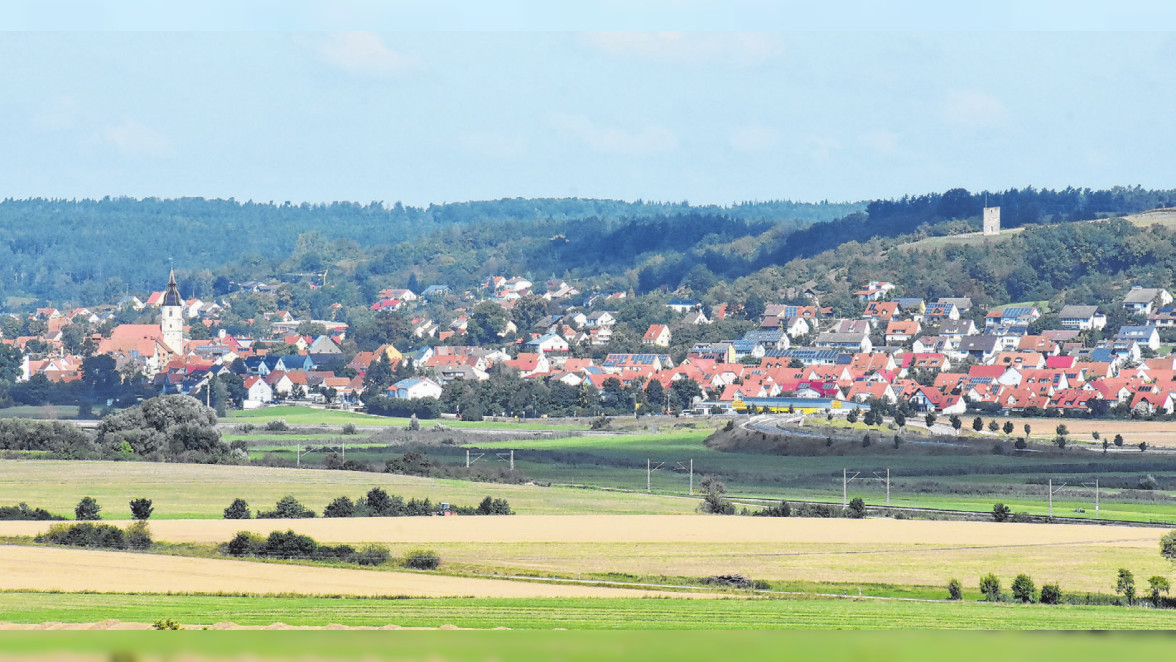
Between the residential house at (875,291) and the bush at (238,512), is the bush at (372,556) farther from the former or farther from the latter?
the residential house at (875,291)

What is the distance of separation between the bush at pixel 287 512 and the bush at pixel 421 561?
341 inches

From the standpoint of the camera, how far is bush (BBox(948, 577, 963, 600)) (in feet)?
76.8

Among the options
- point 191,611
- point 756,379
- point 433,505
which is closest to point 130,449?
point 433,505

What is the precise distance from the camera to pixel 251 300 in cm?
18600

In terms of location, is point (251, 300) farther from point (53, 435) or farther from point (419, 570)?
point (419, 570)

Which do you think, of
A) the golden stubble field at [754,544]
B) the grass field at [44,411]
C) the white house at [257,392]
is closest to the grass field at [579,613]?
the golden stubble field at [754,544]

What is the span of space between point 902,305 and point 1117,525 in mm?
88793

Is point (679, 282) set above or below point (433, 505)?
above

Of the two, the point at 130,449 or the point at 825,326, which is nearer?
the point at 130,449

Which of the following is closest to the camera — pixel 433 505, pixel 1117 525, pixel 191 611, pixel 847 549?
pixel 191 611

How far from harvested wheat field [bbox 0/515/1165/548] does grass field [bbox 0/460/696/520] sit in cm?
373

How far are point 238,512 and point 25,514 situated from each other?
4.79 metres

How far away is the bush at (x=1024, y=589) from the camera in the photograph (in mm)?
23031

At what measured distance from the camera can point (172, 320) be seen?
139 m
